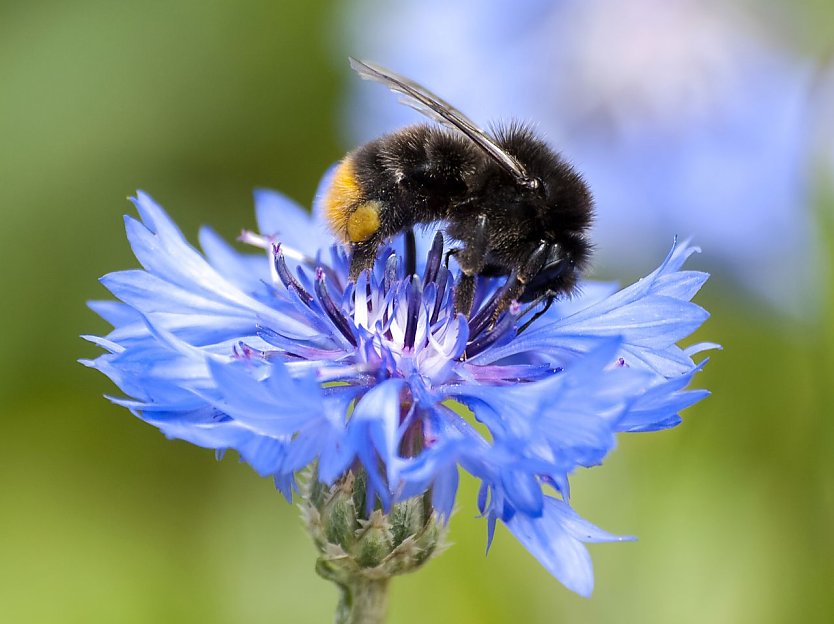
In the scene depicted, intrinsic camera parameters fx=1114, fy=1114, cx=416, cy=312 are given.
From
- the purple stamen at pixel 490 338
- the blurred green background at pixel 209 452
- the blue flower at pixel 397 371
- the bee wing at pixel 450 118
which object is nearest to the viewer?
the blue flower at pixel 397 371

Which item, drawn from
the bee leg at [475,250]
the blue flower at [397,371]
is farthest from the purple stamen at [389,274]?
the bee leg at [475,250]

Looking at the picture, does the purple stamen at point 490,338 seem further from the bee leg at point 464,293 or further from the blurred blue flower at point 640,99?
the blurred blue flower at point 640,99

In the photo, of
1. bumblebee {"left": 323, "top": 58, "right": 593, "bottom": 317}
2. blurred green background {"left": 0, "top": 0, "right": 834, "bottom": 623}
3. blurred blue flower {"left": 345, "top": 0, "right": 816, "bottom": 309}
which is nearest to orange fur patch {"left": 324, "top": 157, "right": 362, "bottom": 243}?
bumblebee {"left": 323, "top": 58, "right": 593, "bottom": 317}

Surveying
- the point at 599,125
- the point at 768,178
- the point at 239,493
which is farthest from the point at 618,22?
the point at 239,493

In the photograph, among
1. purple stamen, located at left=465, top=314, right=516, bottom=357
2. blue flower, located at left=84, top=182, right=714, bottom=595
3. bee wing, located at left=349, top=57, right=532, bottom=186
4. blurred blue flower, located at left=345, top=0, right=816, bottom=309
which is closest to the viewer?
blue flower, located at left=84, top=182, right=714, bottom=595

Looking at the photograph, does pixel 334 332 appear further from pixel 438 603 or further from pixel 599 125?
pixel 599 125

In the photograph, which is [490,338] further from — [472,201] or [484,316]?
[472,201]

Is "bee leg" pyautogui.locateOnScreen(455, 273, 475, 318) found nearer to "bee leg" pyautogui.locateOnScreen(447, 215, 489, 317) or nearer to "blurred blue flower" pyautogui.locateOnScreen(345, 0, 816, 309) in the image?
"bee leg" pyautogui.locateOnScreen(447, 215, 489, 317)

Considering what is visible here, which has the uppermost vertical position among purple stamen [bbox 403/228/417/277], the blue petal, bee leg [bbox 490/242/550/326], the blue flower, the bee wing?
the bee wing
